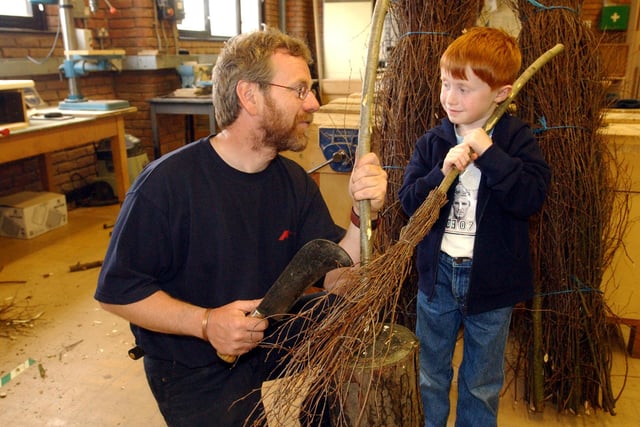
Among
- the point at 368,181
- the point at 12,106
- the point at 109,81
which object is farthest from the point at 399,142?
the point at 109,81

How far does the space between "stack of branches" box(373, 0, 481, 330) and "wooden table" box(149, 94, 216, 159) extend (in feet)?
9.67

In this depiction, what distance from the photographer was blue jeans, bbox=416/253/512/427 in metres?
1.62

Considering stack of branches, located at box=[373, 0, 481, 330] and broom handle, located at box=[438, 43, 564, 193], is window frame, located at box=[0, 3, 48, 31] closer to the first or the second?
stack of branches, located at box=[373, 0, 481, 330]

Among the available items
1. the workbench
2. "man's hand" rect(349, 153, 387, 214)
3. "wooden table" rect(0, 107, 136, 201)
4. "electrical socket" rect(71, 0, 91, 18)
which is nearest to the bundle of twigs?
"man's hand" rect(349, 153, 387, 214)

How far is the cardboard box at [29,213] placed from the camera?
382cm

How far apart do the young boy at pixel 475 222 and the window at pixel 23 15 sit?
12.6 ft

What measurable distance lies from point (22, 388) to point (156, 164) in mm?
1409

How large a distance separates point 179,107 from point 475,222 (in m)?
3.96

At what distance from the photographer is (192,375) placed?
4.84ft

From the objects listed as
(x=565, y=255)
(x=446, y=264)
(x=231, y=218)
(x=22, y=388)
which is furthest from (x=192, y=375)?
(x=565, y=255)

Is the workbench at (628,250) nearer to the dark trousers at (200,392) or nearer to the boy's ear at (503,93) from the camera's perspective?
the boy's ear at (503,93)

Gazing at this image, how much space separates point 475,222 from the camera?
158cm

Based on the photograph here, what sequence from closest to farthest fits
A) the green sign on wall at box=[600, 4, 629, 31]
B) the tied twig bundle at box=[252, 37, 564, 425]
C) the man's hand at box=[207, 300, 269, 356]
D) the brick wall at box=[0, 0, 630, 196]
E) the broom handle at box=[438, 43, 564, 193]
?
the tied twig bundle at box=[252, 37, 564, 425] → the man's hand at box=[207, 300, 269, 356] → the broom handle at box=[438, 43, 564, 193] → the brick wall at box=[0, 0, 630, 196] → the green sign on wall at box=[600, 4, 629, 31]

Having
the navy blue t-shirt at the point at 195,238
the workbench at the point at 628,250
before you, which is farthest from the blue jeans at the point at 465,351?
the workbench at the point at 628,250
